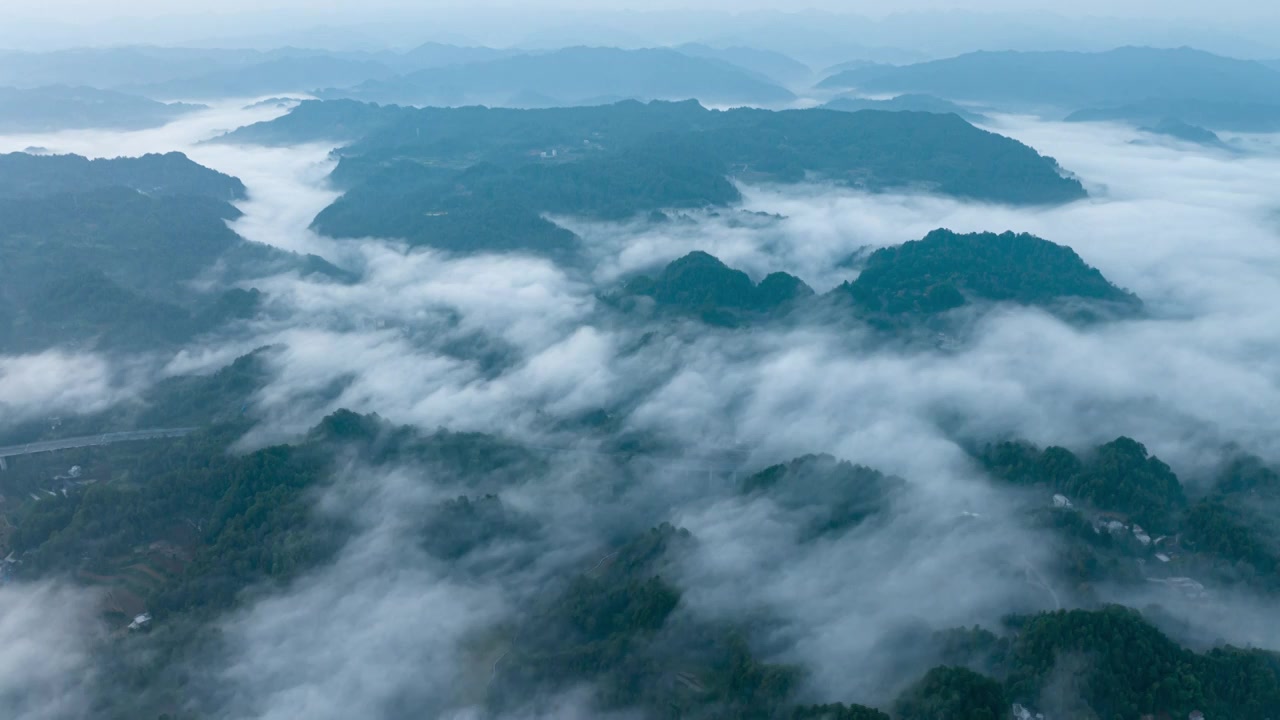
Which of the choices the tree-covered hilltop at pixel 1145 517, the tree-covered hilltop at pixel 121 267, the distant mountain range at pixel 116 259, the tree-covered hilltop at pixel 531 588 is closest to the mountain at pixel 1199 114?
the tree-covered hilltop at pixel 1145 517

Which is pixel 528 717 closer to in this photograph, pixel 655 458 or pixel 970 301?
pixel 655 458

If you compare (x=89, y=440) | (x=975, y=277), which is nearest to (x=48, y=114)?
(x=89, y=440)

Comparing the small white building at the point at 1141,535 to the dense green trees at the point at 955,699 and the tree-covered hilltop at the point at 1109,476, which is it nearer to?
the tree-covered hilltop at the point at 1109,476

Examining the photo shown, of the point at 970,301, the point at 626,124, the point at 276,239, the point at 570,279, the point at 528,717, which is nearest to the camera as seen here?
the point at 528,717

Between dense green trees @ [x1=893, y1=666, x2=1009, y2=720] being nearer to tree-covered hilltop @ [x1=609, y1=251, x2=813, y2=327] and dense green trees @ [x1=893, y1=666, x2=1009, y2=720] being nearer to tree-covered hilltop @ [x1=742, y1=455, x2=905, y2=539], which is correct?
tree-covered hilltop @ [x1=742, y1=455, x2=905, y2=539]

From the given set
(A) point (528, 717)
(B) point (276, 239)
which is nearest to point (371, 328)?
(B) point (276, 239)

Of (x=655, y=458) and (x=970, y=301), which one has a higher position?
(x=970, y=301)

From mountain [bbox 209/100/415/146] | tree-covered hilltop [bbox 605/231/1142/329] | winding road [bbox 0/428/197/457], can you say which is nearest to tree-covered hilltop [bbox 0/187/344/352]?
winding road [bbox 0/428/197/457]

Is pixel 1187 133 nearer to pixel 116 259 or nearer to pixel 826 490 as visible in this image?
pixel 826 490
